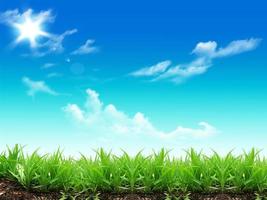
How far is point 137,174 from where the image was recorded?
8625 millimetres

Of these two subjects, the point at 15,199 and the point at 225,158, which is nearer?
the point at 15,199

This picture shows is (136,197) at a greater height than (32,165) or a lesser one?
lesser

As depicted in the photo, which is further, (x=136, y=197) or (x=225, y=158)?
(x=225, y=158)

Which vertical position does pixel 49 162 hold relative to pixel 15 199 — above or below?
above

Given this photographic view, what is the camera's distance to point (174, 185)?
872cm

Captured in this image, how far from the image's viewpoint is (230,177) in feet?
28.8

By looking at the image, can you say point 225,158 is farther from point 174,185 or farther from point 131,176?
point 131,176

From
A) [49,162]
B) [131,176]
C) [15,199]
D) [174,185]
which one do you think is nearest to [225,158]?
[174,185]

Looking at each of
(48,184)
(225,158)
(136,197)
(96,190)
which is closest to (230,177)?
(225,158)

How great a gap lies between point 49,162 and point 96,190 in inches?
36.0

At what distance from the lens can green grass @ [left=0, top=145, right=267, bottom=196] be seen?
858cm

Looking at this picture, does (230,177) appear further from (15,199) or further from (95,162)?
(15,199)

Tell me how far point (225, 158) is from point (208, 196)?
0.78 metres

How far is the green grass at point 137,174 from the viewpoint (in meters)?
8.58
